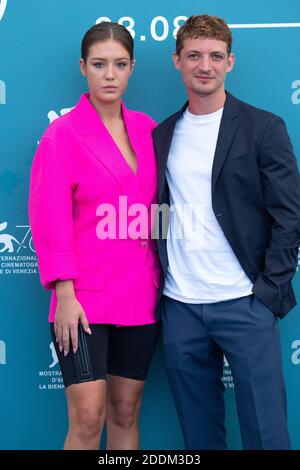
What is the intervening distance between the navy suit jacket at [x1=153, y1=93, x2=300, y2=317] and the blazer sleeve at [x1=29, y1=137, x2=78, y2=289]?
0.50 meters

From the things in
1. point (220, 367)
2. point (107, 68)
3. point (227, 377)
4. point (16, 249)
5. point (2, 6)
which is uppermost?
point (2, 6)

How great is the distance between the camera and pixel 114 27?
2.36 m

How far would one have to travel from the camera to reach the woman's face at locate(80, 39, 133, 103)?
7.66 ft

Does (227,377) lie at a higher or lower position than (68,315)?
lower

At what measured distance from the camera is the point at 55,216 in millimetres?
2262

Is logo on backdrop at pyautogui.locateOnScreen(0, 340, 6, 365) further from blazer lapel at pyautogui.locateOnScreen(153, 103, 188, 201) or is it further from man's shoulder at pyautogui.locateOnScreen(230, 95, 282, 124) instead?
man's shoulder at pyautogui.locateOnScreen(230, 95, 282, 124)

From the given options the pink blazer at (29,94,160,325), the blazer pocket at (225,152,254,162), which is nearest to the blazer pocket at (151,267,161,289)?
the pink blazer at (29,94,160,325)

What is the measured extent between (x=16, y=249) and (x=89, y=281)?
0.57 metres

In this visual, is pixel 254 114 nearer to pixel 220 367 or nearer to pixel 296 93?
pixel 296 93

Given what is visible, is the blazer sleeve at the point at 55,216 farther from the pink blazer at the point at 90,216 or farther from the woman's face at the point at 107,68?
the woman's face at the point at 107,68

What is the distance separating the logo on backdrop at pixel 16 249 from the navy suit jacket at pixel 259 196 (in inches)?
34.9

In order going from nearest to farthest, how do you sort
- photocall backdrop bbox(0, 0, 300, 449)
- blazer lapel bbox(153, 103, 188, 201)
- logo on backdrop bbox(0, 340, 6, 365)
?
blazer lapel bbox(153, 103, 188, 201) < photocall backdrop bbox(0, 0, 300, 449) < logo on backdrop bbox(0, 340, 6, 365)

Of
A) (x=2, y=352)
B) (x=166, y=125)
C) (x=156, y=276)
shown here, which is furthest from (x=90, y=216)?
(x=2, y=352)

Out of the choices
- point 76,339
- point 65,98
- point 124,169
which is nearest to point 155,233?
point 124,169
